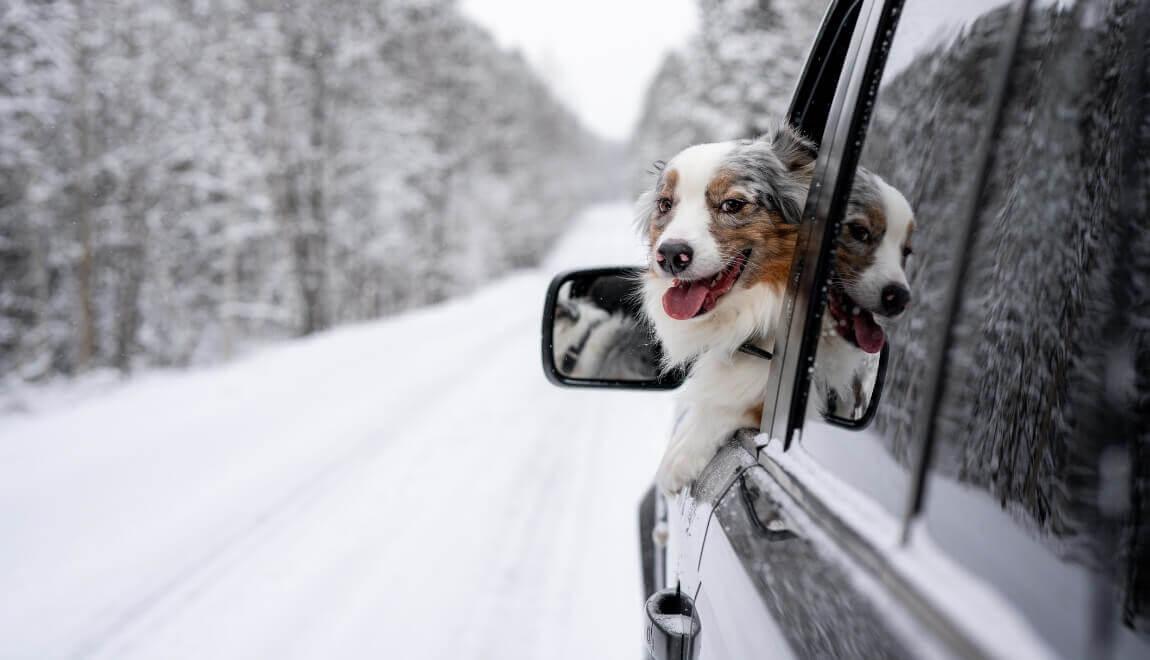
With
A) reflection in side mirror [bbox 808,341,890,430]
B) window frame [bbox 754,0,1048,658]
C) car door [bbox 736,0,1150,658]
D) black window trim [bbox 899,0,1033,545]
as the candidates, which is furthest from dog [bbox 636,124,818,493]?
black window trim [bbox 899,0,1033,545]

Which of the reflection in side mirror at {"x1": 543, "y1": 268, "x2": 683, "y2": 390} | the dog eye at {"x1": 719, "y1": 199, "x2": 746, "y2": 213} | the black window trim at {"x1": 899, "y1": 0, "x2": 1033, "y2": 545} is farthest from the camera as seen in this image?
the reflection in side mirror at {"x1": 543, "y1": 268, "x2": 683, "y2": 390}

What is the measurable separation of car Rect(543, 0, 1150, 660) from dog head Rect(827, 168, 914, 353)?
0.03 m

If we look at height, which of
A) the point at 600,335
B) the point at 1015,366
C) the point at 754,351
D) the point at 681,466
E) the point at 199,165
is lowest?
the point at 681,466

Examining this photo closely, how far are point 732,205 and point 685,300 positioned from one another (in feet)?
1.19

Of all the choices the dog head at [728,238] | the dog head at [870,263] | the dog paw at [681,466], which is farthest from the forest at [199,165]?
the dog head at [870,263]

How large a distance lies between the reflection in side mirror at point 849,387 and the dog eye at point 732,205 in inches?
30.9

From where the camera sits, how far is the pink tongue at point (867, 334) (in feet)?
3.84

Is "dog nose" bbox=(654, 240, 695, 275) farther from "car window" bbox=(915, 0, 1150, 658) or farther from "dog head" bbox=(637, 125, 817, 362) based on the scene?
"car window" bbox=(915, 0, 1150, 658)

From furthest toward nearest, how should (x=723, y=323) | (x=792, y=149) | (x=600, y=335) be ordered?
(x=600, y=335) → (x=792, y=149) → (x=723, y=323)

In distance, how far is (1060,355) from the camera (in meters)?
0.67

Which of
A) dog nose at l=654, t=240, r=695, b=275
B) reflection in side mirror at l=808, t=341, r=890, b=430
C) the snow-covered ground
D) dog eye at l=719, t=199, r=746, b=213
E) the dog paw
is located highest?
dog eye at l=719, t=199, r=746, b=213

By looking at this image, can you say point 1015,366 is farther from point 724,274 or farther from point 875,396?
point 724,274

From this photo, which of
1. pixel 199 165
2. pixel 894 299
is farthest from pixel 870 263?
pixel 199 165

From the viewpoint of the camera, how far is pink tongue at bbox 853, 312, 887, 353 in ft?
3.84
